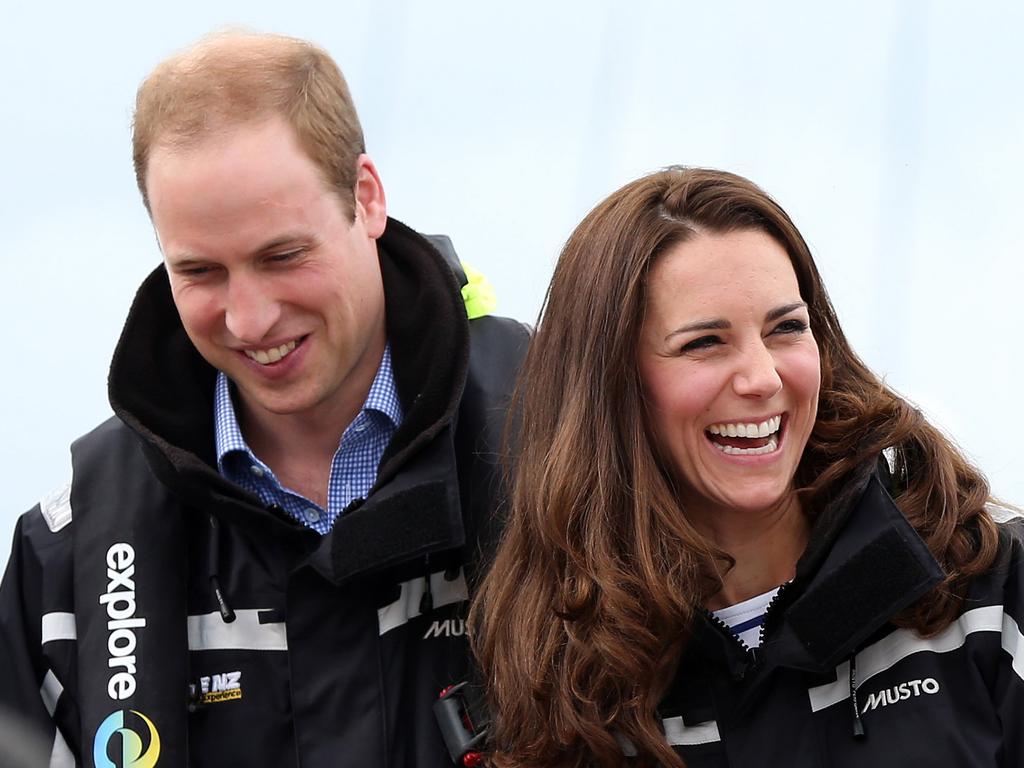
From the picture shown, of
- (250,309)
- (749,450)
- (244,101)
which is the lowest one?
(749,450)

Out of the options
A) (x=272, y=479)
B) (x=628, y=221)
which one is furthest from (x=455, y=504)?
(x=628, y=221)

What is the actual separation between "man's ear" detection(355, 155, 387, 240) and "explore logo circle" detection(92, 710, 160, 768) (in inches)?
34.5

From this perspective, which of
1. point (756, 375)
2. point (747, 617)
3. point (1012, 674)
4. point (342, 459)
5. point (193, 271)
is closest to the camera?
point (1012, 674)

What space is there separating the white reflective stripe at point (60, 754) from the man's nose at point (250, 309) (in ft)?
2.38

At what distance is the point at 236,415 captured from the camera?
2809 millimetres

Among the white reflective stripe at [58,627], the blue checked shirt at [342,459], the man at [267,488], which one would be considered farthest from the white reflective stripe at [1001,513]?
the white reflective stripe at [58,627]

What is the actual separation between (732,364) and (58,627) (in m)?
1.19

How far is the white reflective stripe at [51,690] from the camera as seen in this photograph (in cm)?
268

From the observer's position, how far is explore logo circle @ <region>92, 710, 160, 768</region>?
2.55 m

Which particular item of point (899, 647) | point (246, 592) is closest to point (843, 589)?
point (899, 647)

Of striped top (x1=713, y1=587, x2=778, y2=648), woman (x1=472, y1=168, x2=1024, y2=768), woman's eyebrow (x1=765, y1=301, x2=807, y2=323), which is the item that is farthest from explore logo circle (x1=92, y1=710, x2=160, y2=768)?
woman's eyebrow (x1=765, y1=301, x2=807, y2=323)

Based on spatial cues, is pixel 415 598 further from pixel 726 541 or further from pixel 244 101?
pixel 244 101

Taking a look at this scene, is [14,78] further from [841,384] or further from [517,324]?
[841,384]

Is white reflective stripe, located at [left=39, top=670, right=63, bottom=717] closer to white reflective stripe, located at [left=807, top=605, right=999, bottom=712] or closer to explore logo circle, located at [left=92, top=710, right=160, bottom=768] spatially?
explore logo circle, located at [left=92, top=710, right=160, bottom=768]
